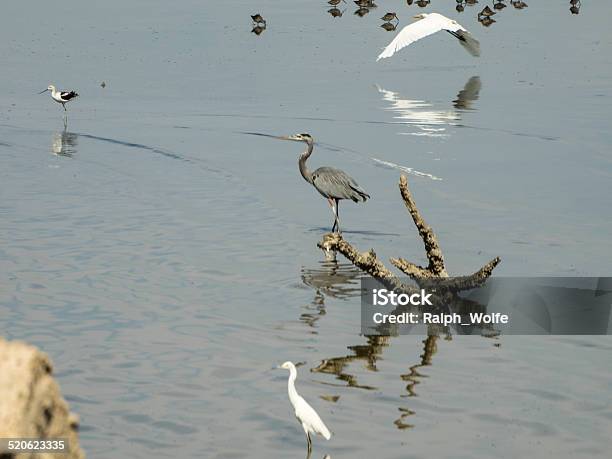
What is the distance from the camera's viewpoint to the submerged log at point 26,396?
4.58m

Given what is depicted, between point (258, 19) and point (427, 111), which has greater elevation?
point (258, 19)

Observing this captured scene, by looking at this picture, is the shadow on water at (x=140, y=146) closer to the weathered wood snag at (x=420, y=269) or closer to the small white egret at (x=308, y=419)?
the weathered wood snag at (x=420, y=269)

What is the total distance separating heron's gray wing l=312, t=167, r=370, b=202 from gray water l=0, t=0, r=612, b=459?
729 mm

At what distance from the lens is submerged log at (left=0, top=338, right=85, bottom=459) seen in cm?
458

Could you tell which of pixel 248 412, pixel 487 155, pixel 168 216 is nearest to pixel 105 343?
pixel 248 412

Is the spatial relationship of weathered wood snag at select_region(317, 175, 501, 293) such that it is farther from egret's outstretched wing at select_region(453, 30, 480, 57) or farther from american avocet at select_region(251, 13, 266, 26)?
american avocet at select_region(251, 13, 266, 26)

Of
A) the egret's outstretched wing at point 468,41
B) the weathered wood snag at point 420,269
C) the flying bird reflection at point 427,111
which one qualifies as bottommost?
the weathered wood snag at point 420,269

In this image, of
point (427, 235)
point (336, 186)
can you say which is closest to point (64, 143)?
point (336, 186)

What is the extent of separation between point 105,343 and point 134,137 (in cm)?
1744

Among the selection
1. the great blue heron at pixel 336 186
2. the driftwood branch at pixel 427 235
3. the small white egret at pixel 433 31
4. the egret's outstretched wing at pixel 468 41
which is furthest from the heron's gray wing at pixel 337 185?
the egret's outstretched wing at pixel 468 41

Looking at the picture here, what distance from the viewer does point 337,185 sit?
18.8 meters

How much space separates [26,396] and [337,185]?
14.3 meters

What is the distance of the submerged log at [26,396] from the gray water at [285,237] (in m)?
5.05

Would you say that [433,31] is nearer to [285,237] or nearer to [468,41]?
[468,41]
